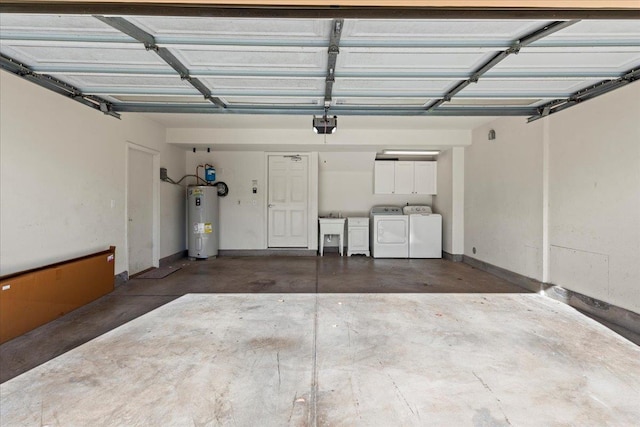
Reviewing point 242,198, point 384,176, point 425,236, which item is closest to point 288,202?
point 242,198

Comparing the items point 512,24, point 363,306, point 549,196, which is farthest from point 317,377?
point 549,196

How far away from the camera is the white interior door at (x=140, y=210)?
4.34 meters

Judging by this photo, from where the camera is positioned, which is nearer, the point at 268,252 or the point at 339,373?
the point at 339,373

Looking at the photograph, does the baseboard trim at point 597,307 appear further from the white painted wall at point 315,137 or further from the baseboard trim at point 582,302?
the white painted wall at point 315,137

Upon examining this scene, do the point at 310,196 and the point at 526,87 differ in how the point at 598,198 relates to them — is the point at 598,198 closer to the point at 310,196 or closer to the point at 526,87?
the point at 526,87

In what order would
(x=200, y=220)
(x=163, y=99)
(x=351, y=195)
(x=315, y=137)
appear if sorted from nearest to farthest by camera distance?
1. (x=163, y=99)
2. (x=315, y=137)
3. (x=200, y=220)
4. (x=351, y=195)

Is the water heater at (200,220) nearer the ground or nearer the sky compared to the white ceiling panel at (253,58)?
nearer the ground

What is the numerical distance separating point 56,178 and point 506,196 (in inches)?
220

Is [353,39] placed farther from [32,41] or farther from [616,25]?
[32,41]

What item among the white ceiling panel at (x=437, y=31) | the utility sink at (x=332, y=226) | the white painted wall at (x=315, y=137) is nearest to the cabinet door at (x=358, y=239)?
the utility sink at (x=332, y=226)

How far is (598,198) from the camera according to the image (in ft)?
9.62

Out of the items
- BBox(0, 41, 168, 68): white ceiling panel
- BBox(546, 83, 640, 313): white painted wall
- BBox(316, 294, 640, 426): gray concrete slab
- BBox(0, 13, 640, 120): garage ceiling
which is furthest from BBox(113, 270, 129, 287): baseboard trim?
BBox(546, 83, 640, 313): white painted wall

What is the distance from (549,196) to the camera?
11.6ft

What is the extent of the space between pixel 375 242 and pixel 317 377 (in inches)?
171
